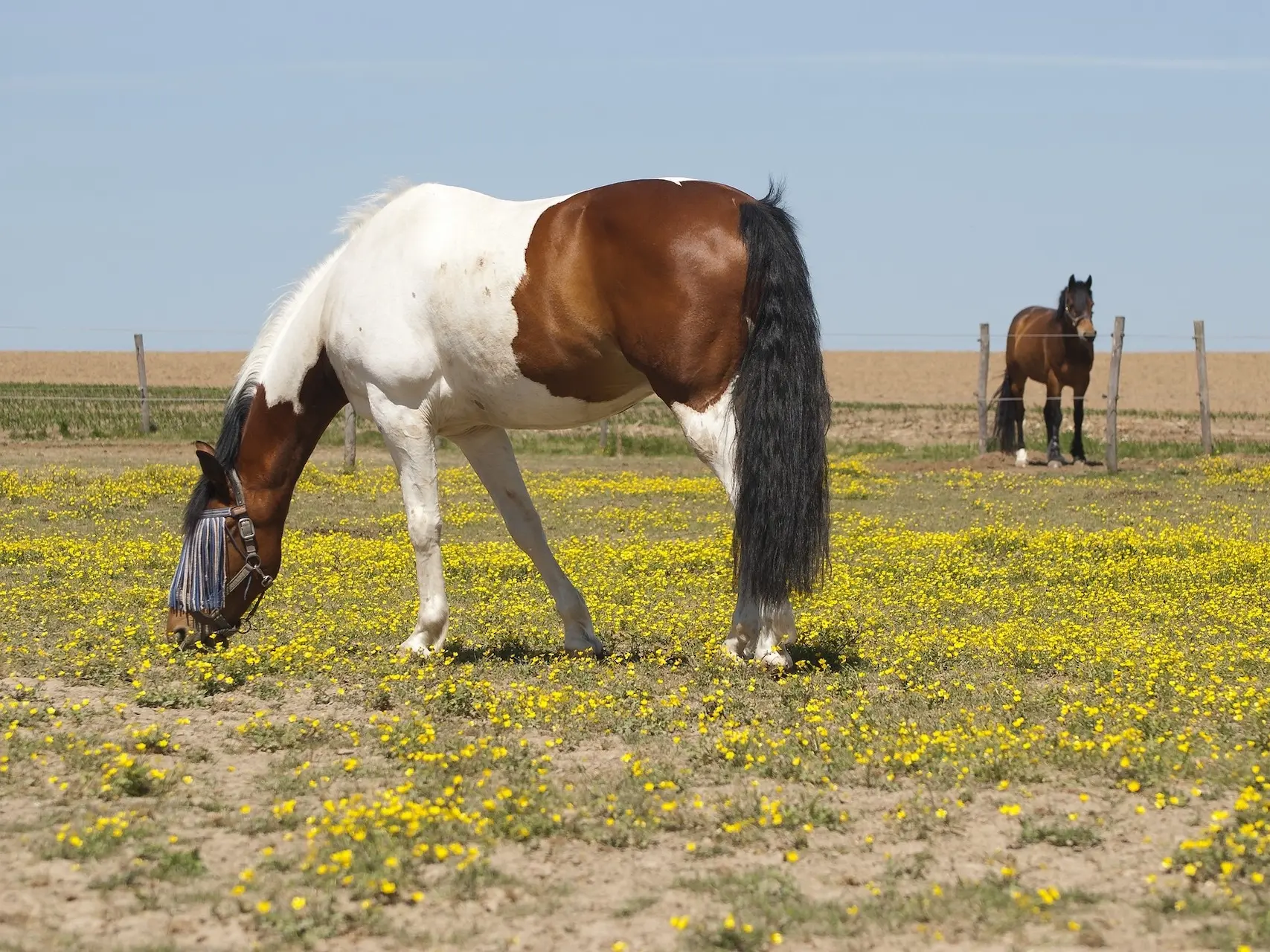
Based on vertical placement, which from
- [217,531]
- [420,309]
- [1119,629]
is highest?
[420,309]

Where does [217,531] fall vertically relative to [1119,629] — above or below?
above

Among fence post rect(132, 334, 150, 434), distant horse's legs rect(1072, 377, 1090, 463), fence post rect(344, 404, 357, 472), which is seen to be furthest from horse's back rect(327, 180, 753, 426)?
fence post rect(132, 334, 150, 434)

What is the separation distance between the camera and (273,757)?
234 inches

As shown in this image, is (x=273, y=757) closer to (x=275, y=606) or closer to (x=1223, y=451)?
(x=275, y=606)

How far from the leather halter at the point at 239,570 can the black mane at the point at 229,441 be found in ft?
0.27

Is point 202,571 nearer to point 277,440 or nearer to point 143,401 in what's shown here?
point 277,440

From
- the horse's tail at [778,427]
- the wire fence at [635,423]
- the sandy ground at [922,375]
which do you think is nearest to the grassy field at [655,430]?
the wire fence at [635,423]

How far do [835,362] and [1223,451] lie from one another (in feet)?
211

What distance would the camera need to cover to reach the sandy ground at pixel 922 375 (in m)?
55.6

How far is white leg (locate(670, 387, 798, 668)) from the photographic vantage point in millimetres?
6957

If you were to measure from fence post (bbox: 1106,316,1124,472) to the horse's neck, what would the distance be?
17.2 metres

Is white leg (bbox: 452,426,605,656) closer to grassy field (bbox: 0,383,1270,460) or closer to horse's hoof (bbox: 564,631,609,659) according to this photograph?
horse's hoof (bbox: 564,631,609,659)

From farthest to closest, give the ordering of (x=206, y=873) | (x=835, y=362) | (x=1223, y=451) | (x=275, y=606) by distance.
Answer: (x=835, y=362) < (x=1223, y=451) < (x=275, y=606) < (x=206, y=873)

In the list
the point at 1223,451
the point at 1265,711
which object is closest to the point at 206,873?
the point at 1265,711
